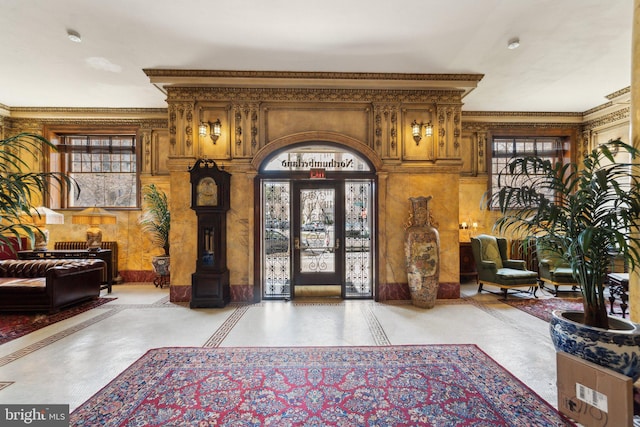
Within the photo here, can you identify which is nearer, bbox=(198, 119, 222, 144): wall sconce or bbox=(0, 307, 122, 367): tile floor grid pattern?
bbox=(0, 307, 122, 367): tile floor grid pattern

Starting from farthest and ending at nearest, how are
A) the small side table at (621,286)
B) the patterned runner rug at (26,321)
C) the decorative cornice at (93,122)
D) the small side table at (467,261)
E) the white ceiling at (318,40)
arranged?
the decorative cornice at (93,122) → the small side table at (467,261) → the small side table at (621,286) → the patterned runner rug at (26,321) → the white ceiling at (318,40)

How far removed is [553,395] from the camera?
2400mm

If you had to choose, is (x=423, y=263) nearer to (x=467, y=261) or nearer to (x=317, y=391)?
(x=467, y=261)

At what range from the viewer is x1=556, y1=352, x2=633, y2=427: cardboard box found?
5.78 feet

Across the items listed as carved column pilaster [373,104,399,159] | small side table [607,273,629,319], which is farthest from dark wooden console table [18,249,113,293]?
small side table [607,273,629,319]

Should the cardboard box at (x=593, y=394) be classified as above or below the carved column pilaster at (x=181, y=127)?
below

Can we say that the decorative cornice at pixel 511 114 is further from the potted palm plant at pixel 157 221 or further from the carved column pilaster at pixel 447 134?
the potted palm plant at pixel 157 221

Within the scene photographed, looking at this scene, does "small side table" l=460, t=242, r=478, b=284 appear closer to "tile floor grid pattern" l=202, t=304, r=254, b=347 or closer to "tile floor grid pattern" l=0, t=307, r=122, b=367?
"tile floor grid pattern" l=202, t=304, r=254, b=347

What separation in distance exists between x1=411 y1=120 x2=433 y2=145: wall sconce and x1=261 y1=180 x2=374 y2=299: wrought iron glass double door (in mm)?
1145

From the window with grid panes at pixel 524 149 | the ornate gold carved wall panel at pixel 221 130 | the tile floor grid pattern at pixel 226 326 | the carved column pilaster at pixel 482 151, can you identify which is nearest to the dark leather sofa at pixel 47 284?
the tile floor grid pattern at pixel 226 326

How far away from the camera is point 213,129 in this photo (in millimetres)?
5020

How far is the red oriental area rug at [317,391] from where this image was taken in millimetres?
2135

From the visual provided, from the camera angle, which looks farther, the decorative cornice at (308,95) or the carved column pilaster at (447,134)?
the carved column pilaster at (447,134)

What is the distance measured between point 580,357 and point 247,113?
17.0ft
